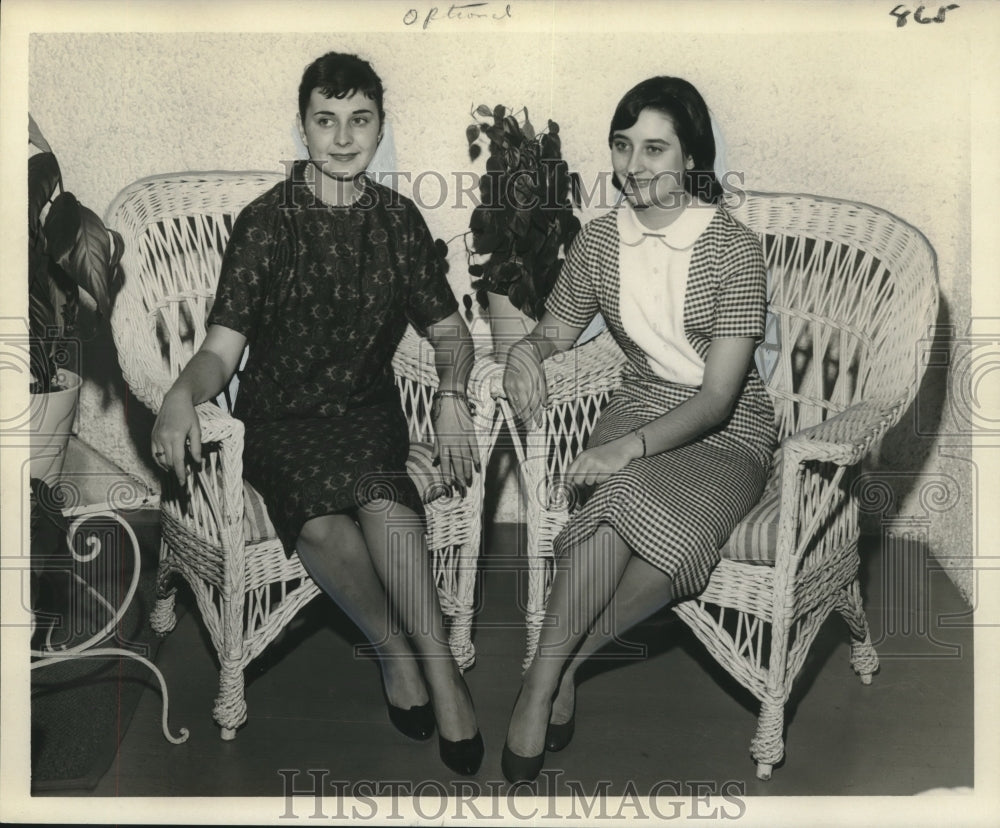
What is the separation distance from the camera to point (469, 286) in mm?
2957

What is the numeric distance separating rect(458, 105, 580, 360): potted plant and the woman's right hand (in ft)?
0.19

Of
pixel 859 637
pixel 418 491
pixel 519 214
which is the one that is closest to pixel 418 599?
pixel 418 491

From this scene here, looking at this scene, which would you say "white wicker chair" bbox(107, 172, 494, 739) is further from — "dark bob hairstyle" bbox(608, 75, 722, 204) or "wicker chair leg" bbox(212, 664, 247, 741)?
"dark bob hairstyle" bbox(608, 75, 722, 204)

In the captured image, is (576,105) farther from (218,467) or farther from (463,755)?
(463,755)

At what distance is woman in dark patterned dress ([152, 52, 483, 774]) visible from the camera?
2.46m

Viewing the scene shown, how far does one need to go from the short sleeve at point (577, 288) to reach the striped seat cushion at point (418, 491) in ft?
Answer: 1.44

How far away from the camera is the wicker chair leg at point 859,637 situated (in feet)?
8.65

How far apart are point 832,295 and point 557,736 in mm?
1234

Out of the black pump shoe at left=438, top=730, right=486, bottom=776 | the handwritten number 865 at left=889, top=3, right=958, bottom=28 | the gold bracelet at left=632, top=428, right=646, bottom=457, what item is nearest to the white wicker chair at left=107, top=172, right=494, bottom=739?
the black pump shoe at left=438, top=730, right=486, bottom=776

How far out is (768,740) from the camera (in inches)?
96.4

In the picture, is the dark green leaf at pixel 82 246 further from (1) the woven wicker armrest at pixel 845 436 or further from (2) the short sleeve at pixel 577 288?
(1) the woven wicker armrest at pixel 845 436

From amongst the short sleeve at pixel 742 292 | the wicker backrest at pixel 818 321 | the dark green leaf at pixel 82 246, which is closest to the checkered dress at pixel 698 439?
the short sleeve at pixel 742 292

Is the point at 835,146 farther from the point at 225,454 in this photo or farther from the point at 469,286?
the point at 225,454

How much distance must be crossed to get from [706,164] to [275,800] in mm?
1661
